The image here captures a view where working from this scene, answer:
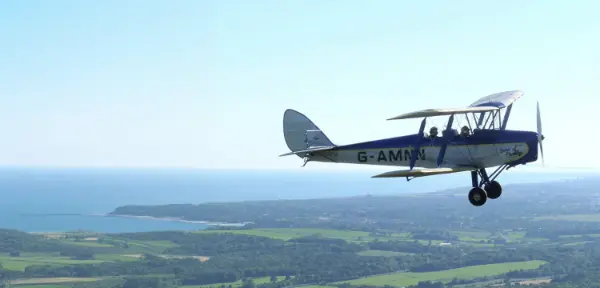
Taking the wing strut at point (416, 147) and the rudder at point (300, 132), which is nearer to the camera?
the wing strut at point (416, 147)

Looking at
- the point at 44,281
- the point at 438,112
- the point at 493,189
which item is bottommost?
the point at 44,281

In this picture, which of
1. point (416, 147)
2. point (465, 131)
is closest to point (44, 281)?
point (416, 147)

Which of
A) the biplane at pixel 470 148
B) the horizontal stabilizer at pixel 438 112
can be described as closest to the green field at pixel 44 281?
the biplane at pixel 470 148

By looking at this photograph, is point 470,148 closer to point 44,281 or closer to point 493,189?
point 493,189

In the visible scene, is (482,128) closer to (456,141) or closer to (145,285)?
(456,141)

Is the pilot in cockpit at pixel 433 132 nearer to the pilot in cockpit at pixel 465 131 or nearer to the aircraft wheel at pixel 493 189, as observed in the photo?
the pilot in cockpit at pixel 465 131

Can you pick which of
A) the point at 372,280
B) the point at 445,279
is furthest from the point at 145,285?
the point at 445,279

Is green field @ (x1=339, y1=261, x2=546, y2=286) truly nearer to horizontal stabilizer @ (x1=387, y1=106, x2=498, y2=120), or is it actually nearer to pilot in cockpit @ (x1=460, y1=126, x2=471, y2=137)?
pilot in cockpit @ (x1=460, y1=126, x2=471, y2=137)
